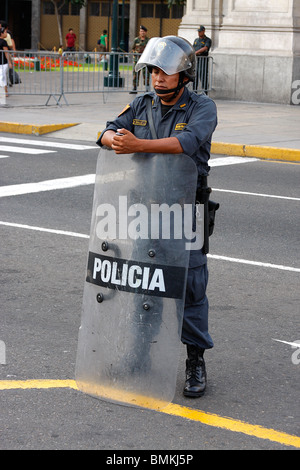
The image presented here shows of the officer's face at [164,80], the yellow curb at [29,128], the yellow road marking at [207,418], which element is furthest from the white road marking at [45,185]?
the officer's face at [164,80]

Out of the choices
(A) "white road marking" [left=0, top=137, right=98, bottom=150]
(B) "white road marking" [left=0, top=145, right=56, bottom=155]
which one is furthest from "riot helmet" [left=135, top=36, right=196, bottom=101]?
(A) "white road marking" [left=0, top=137, right=98, bottom=150]

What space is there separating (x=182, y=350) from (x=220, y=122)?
38.9 feet

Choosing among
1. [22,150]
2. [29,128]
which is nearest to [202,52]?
[29,128]

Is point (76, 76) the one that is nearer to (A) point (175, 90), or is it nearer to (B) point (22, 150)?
(B) point (22, 150)

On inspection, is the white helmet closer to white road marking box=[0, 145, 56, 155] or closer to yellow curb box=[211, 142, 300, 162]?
white road marking box=[0, 145, 56, 155]

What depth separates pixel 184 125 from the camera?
4.29 m

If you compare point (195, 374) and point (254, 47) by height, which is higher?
point (254, 47)

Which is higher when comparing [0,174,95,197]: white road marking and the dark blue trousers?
the dark blue trousers

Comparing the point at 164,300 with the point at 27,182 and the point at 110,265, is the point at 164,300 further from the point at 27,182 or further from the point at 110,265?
the point at 27,182

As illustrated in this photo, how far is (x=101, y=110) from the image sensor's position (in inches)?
725

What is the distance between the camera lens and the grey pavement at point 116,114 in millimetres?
14727

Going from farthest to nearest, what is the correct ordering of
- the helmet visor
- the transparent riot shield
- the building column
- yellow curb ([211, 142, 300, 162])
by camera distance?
the building column
yellow curb ([211, 142, 300, 162])
the helmet visor
the transparent riot shield

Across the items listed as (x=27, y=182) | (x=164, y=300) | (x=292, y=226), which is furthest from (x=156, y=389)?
(x=27, y=182)

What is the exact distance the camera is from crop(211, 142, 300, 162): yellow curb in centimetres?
1325
